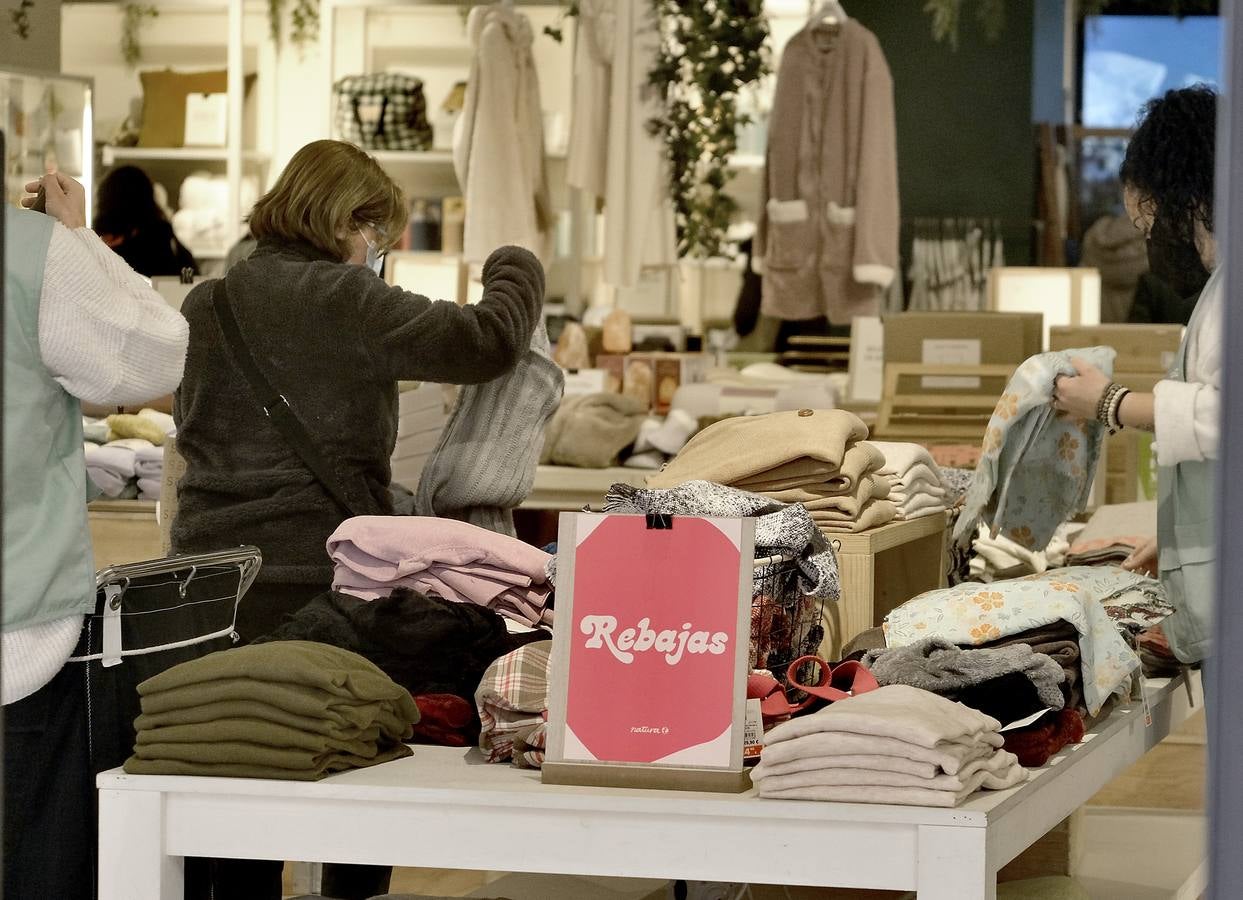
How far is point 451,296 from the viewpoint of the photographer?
18.4ft

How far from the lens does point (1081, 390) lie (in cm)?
294

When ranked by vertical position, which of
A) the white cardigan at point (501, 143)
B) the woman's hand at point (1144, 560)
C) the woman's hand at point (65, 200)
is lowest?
the woman's hand at point (1144, 560)

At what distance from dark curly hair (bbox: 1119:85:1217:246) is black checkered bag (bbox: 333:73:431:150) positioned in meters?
5.01

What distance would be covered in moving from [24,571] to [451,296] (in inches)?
137

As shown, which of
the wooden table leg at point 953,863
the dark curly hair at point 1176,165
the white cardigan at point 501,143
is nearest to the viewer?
the wooden table leg at point 953,863

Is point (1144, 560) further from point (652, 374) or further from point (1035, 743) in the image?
point (652, 374)

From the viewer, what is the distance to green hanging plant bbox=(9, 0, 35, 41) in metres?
5.84

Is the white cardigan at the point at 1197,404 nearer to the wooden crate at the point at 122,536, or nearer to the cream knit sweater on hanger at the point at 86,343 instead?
the cream knit sweater on hanger at the point at 86,343

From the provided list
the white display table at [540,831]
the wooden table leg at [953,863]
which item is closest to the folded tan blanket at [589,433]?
the white display table at [540,831]

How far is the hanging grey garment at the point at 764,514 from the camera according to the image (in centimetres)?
253

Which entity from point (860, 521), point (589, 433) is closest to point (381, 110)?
point (589, 433)

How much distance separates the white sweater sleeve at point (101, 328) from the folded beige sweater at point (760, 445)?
39.2 inches

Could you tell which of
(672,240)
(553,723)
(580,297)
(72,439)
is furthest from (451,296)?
(553,723)

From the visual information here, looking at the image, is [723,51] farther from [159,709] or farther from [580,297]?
[159,709]
